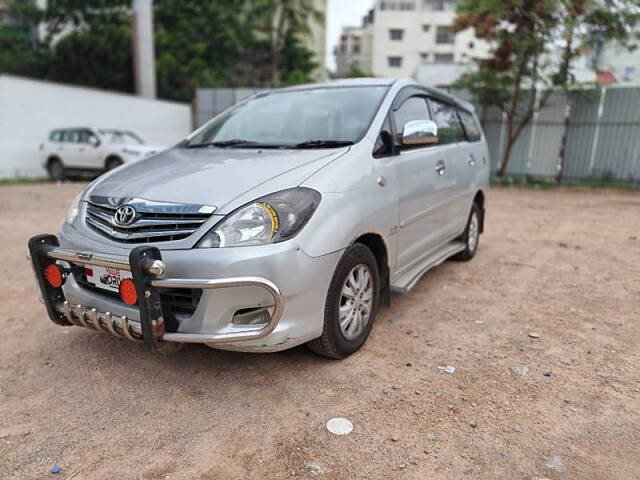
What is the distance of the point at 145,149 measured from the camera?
509 inches

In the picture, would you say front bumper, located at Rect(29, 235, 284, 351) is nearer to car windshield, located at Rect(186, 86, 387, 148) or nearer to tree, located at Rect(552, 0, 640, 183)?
car windshield, located at Rect(186, 86, 387, 148)

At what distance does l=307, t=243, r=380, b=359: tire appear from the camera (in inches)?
100

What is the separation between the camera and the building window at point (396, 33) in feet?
135

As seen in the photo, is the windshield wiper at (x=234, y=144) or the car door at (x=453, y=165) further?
the car door at (x=453, y=165)

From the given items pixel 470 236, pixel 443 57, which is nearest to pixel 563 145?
pixel 470 236

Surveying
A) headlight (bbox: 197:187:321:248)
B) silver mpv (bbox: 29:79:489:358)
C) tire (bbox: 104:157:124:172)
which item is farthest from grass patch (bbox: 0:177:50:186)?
headlight (bbox: 197:187:321:248)

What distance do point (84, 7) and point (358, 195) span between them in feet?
86.7

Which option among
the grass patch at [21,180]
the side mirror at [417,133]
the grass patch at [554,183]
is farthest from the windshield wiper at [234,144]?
the grass patch at [21,180]

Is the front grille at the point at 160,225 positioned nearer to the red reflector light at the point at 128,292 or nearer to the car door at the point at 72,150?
the red reflector light at the point at 128,292

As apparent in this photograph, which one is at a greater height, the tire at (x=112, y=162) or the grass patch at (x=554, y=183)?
the tire at (x=112, y=162)

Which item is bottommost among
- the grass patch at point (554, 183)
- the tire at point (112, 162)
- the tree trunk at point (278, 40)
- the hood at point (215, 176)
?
the grass patch at point (554, 183)

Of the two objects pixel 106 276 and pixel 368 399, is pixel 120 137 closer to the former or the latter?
pixel 106 276

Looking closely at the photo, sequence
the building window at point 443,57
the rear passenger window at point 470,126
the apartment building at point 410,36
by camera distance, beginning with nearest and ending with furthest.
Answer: the rear passenger window at point 470,126 → the apartment building at point 410,36 → the building window at point 443,57

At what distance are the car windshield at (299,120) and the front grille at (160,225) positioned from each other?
103cm
